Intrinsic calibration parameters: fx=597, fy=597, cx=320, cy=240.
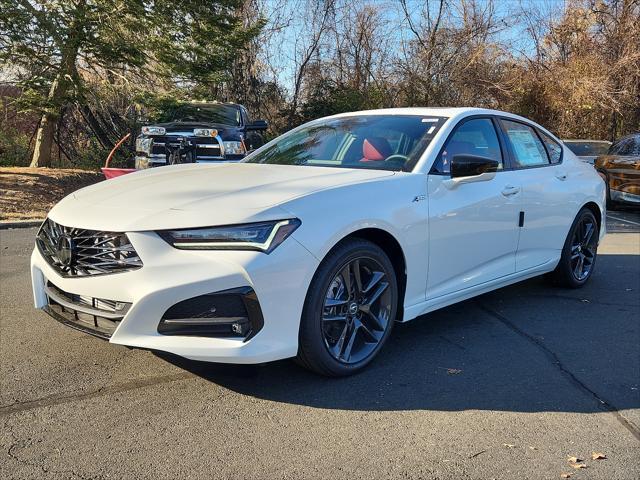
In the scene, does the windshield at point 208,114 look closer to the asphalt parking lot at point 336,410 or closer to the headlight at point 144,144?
the headlight at point 144,144

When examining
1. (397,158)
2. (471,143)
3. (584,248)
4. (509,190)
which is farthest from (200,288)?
(584,248)

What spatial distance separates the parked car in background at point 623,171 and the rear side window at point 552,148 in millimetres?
7263

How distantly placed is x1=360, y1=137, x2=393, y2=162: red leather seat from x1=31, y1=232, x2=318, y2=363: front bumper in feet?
4.29

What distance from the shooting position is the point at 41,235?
3621 millimetres

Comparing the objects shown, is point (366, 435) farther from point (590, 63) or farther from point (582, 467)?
point (590, 63)

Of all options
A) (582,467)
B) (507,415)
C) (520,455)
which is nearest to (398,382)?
(507,415)

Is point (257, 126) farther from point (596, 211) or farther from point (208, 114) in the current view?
point (596, 211)

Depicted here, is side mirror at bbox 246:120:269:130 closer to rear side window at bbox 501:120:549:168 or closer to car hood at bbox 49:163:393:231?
rear side window at bbox 501:120:549:168

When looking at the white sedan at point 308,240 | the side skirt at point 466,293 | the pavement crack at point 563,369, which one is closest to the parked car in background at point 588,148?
the side skirt at point 466,293

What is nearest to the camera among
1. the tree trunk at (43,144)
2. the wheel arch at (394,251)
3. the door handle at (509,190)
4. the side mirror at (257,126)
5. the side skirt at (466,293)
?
the wheel arch at (394,251)

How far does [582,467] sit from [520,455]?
0.26 metres

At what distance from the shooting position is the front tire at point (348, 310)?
3.18 m

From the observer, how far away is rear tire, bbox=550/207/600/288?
555 centimetres

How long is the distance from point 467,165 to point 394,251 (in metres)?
0.83
